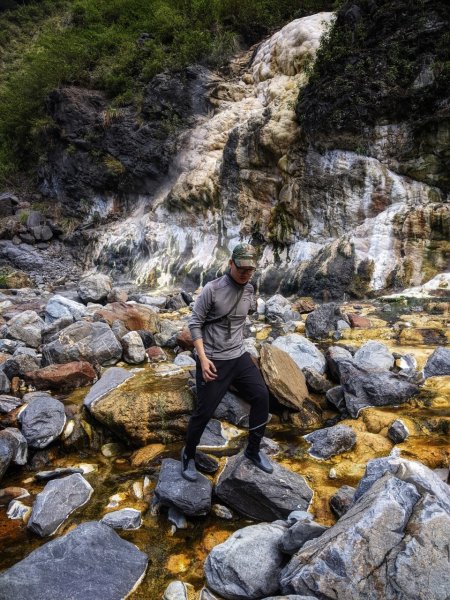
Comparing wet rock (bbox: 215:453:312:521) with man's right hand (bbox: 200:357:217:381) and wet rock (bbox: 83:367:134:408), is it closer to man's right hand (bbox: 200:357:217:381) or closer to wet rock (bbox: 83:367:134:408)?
man's right hand (bbox: 200:357:217:381)

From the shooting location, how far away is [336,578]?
86.6 inches

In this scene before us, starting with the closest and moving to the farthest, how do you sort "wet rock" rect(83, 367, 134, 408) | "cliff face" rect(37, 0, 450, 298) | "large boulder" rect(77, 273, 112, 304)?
"wet rock" rect(83, 367, 134, 408)
"cliff face" rect(37, 0, 450, 298)
"large boulder" rect(77, 273, 112, 304)

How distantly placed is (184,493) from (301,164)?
12.2m

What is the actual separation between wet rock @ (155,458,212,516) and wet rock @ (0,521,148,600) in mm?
489

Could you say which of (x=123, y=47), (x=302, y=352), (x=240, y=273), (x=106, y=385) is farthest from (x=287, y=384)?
(x=123, y=47)

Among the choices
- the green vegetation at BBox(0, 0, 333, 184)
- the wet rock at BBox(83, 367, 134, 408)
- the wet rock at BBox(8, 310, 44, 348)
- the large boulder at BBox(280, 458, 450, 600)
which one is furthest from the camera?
the green vegetation at BBox(0, 0, 333, 184)

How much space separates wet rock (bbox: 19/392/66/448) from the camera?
4641 millimetres

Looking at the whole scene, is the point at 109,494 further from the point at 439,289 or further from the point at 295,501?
the point at 439,289

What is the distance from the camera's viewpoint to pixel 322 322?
838 centimetres

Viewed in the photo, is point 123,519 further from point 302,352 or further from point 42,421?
point 302,352

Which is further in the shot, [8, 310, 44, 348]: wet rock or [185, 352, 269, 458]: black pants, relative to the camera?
[8, 310, 44, 348]: wet rock

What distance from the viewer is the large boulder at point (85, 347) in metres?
6.76

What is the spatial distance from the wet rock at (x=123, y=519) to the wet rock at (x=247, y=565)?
87 cm

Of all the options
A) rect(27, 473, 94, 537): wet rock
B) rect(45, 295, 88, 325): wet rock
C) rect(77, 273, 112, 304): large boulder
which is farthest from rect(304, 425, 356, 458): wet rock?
rect(77, 273, 112, 304): large boulder
